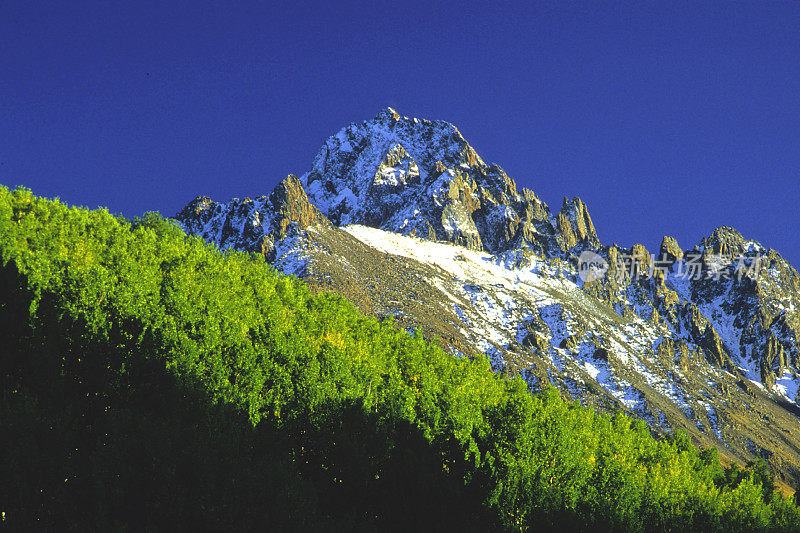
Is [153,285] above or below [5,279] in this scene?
above

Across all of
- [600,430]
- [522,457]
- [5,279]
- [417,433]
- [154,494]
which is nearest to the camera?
[154,494]

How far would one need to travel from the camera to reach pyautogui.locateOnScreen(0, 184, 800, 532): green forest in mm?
22234

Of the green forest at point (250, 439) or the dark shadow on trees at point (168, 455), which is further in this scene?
the green forest at point (250, 439)

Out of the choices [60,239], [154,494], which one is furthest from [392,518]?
[60,239]

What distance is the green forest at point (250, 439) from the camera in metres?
22.2

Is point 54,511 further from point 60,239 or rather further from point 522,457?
point 60,239

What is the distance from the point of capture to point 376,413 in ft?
115

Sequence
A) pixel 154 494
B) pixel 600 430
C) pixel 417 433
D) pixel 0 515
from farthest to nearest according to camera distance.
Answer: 1. pixel 600 430
2. pixel 417 433
3. pixel 154 494
4. pixel 0 515

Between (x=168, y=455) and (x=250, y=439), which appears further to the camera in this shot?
(x=250, y=439)

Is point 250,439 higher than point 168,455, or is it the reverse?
point 250,439

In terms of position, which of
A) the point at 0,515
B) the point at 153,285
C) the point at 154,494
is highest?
the point at 153,285

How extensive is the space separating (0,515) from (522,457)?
25.5 metres

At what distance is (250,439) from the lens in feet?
102

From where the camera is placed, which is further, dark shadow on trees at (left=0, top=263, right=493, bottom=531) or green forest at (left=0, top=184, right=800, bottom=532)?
green forest at (left=0, top=184, right=800, bottom=532)
